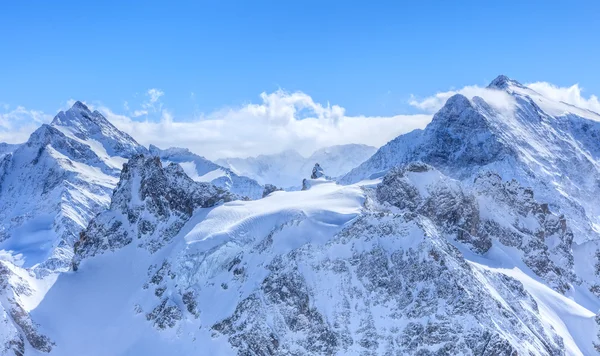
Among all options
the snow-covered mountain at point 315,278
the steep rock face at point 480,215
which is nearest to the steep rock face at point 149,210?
the snow-covered mountain at point 315,278

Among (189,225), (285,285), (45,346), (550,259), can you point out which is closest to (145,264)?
(189,225)

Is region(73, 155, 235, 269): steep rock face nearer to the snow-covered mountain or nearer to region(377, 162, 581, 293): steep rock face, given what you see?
the snow-covered mountain

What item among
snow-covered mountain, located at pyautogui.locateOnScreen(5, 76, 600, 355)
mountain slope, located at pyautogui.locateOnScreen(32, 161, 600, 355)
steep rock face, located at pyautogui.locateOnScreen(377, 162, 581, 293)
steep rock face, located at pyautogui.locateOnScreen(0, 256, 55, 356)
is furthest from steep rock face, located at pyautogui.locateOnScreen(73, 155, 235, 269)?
steep rock face, located at pyautogui.locateOnScreen(377, 162, 581, 293)

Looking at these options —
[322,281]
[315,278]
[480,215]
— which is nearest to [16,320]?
[315,278]

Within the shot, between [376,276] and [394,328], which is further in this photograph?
[376,276]

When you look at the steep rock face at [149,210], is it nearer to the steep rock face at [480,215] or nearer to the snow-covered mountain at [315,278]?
the snow-covered mountain at [315,278]

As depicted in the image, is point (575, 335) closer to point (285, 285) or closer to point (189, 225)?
point (285, 285)
